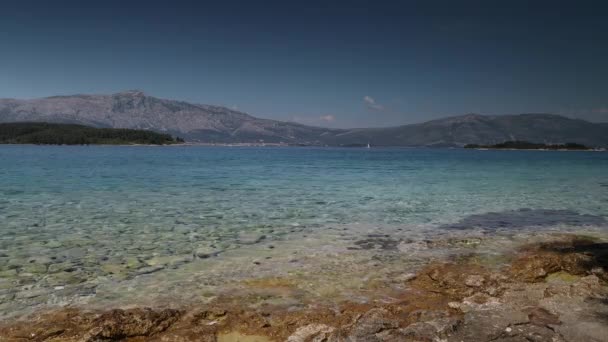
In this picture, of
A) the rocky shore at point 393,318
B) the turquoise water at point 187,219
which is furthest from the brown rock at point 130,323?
the turquoise water at point 187,219

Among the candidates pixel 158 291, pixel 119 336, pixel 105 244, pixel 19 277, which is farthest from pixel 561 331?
pixel 105 244

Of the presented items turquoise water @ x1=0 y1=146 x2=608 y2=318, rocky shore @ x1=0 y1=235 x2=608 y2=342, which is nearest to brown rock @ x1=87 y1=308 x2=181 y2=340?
rocky shore @ x1=0 y1=235 x2=608 y2=342

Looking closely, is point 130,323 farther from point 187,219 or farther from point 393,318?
point 187,219

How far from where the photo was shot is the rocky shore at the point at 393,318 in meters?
6.36

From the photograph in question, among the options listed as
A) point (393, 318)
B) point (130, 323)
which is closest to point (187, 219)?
point (130, 323)

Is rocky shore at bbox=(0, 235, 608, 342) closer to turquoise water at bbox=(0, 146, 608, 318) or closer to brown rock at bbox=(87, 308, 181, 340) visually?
brown rock at bbox=(87, 308, 181, 340)

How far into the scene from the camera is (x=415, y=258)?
40.5ft

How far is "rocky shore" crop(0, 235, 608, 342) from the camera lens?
6.36 metres

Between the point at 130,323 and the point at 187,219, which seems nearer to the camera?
the point at 130,323

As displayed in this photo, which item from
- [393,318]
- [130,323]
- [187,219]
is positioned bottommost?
[187,219]

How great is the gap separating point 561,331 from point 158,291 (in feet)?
26.8

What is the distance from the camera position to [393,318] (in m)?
7.18

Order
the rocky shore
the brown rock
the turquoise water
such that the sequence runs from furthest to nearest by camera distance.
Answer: the turquoise water
the brown rock
the rocky shore

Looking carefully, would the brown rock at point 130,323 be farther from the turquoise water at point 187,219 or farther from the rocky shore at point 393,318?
the turquoise water at point 187,219
